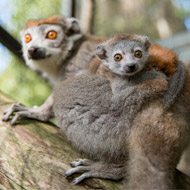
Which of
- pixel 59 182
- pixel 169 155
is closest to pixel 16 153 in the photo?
pixel 59 182

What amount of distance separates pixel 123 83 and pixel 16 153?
2.07 meters

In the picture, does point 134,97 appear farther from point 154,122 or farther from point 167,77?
point 167,77

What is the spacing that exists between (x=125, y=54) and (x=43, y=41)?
8.11ft

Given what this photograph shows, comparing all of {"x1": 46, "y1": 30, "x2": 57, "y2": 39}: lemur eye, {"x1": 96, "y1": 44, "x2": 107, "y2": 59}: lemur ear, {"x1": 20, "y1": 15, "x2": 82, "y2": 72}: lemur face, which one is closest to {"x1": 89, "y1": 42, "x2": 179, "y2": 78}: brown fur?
{"x1": 96, "y1": 44, "x2": 107, "y2": 59}: lemur ear

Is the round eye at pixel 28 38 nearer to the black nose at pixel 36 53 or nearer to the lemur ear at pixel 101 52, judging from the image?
the black nose at pixel 36 53

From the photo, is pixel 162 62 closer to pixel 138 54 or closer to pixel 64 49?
pixel 138 54

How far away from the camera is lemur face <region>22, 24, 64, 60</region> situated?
6160 mm

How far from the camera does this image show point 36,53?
241 inches

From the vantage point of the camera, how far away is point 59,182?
12.8 feet

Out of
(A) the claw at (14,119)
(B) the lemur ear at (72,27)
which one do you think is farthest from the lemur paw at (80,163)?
(B) the lemur ear at (72,27)

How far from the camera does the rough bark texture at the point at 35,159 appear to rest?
3.84 m

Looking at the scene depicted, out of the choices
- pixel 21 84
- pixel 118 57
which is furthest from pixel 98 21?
pixel 118 57

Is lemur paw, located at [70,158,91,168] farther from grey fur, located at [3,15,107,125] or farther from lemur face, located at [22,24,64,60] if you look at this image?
lemur face, located at [22,24,64,60]

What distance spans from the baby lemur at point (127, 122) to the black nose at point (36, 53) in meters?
1.83
